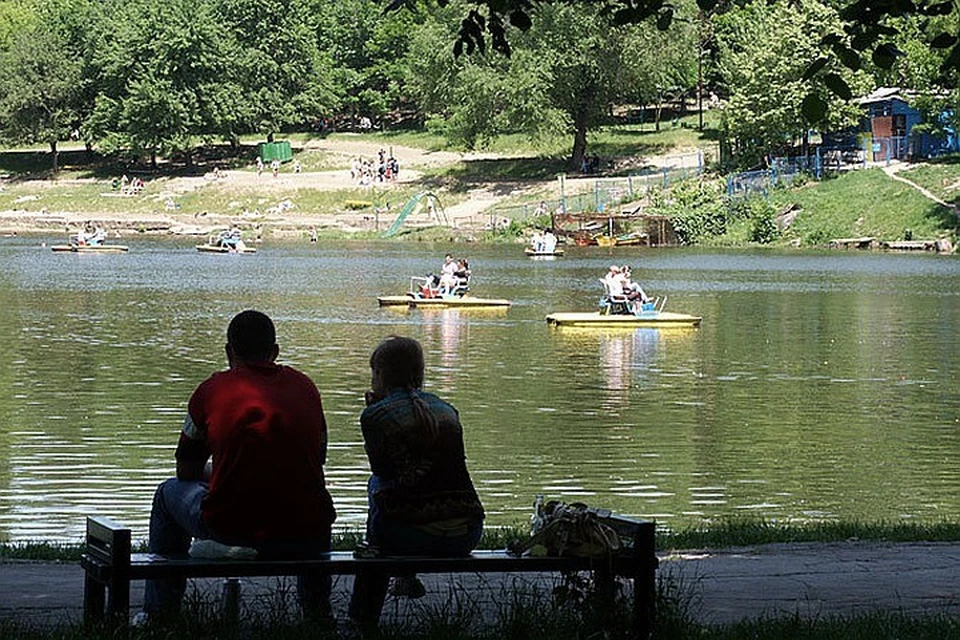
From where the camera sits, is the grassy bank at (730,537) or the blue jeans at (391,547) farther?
the grassy bank at (730,537)

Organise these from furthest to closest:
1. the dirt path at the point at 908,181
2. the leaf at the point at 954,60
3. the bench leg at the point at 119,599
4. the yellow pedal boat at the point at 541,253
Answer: the dirt path at the point at 908,181, the yellow pedal boat at the point at 541,253, the leaf at the point at 954,60, the bench leg at the point at 119,599

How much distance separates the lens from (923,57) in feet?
238

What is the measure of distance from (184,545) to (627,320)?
2984 centimetres

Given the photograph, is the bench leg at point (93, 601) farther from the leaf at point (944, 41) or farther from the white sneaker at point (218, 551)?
the leaf at point (944, 41)

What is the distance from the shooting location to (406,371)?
7.71m

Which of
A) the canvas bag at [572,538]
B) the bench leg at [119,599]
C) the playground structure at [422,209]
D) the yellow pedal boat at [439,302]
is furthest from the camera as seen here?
the playground structure at [422,209]

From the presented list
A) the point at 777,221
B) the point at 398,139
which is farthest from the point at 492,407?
the point at 398,139

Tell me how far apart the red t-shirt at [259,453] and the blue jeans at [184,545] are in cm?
5

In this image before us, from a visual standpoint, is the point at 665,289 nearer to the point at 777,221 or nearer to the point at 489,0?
the point at 777,221

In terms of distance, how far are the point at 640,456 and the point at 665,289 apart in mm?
28250

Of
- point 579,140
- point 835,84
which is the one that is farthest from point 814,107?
point 579,140

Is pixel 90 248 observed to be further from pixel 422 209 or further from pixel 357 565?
pixel 357 565

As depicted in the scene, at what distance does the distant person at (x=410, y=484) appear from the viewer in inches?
299

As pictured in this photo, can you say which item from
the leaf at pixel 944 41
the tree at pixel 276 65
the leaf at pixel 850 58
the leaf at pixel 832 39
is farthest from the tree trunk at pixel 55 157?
the leaf at pixel 850 58
